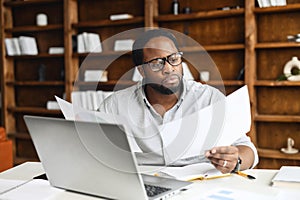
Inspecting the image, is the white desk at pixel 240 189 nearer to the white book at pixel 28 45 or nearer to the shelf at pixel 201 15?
the shelf at pixel 201 15

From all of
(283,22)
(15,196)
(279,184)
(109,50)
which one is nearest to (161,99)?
A: (279,184)

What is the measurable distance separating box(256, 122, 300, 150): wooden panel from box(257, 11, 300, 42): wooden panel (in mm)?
747

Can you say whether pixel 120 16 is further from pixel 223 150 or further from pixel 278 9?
pixel 223 150

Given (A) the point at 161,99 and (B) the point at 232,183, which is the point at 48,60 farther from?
(B) the point at 232,183

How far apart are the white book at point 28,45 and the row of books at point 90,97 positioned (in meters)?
0.80

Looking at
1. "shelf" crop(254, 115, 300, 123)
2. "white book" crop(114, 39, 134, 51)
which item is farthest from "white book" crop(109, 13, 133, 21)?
"shelf" crop(254, 115, 300, 123)

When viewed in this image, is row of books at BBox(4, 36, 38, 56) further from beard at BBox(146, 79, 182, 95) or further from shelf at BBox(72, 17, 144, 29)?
beard at BBox(146, 79, 182, 95)

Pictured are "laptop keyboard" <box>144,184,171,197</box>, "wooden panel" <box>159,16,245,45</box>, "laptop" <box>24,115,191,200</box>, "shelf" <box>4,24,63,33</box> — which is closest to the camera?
"laptop" <box>24,115,191,200</box>

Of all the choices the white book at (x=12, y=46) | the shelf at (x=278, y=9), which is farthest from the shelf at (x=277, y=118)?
the white book at (x=12, y=46)

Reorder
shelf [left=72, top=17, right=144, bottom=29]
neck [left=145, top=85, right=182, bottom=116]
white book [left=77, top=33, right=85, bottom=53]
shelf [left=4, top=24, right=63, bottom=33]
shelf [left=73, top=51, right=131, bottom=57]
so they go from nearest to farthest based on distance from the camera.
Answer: neck [left=145, top=85, right=182, bottom=116], shelf [left=72, top=17, right=144, bottom=29], shelf [left=73, top=51, right=131, bottom=57], white book [left=77, top=33, right=85, bottom=53], shelf [left=4, top=24, right=63, bottom=33]

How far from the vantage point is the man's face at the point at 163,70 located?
1.68 metres

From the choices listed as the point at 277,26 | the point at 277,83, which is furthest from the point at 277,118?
the point at 277,26

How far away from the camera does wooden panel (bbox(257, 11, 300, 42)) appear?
3.15 metres

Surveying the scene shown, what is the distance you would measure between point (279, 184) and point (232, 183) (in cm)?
15
